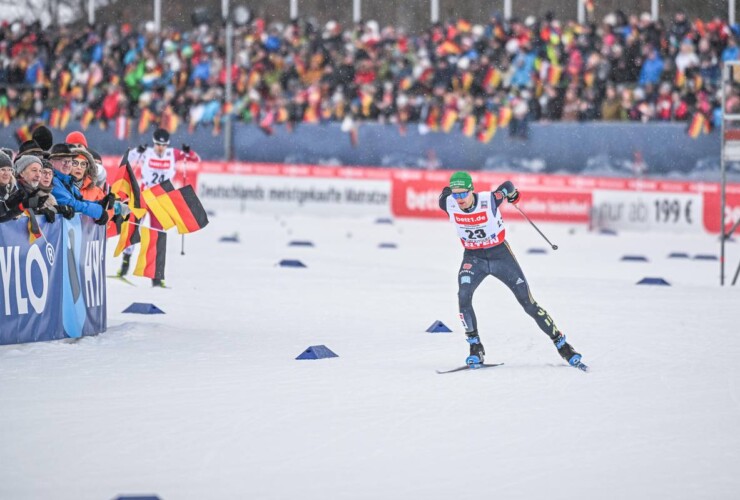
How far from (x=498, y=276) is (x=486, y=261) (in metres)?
0.15

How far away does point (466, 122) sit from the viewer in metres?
28.5

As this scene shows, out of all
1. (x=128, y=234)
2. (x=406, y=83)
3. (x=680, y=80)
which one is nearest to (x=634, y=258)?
(x=680, y=80)

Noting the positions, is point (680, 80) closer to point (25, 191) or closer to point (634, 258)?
point (634, 258)

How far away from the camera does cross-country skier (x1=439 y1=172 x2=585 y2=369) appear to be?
1055 cm

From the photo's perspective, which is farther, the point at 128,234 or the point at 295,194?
the point at 295,194

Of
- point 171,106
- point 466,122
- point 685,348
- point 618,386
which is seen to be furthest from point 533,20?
point 618,386

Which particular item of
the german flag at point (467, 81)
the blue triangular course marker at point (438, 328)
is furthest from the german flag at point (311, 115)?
the blue triangular course marker at point (438, 328)

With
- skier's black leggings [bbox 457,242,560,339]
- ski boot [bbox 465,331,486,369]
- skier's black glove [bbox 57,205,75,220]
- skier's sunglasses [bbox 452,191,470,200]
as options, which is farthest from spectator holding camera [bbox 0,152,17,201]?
ski boot [bbox 465,331,486,369]

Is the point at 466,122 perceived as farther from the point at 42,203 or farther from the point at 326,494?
the point at 326,494

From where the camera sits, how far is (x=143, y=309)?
13.9 meters

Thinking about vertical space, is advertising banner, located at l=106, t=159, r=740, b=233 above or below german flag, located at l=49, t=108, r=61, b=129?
below

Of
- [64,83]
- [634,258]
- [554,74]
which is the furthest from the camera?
[64,83]

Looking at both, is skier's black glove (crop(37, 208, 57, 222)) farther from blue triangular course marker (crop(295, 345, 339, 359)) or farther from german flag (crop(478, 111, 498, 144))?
german flag (crop(478, 111, 498, 144))

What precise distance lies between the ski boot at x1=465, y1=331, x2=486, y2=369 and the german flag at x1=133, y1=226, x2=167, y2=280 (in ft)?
15.3
